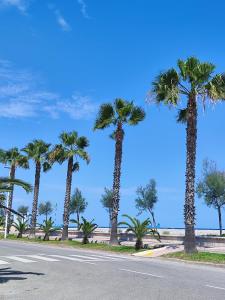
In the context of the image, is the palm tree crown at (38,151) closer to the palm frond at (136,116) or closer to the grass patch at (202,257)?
the palm frond at (136,116)

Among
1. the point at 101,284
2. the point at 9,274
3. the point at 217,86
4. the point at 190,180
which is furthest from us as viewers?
the point at 217,86

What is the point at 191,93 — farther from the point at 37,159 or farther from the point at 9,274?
the point at 37,159

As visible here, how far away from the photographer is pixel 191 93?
28.2m

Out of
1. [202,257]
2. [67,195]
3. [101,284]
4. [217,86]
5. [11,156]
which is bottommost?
[101,284]

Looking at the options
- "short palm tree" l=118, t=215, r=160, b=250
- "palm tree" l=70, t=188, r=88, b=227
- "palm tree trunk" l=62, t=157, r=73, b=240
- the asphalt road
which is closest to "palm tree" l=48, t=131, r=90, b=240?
"palm tree trunk" l=62, t=157, r=73, b=240

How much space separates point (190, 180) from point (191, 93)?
4992 mm

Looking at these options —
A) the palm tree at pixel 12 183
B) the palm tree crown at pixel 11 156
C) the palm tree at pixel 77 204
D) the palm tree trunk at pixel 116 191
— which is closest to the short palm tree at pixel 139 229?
the palm tree trunk at pixel 116 191

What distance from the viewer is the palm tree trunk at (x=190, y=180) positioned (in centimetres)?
2688

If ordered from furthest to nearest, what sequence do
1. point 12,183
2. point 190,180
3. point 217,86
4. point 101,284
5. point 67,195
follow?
point 67,195 < point 217,86 < point 190,180 < point 12,183 < point 101,284

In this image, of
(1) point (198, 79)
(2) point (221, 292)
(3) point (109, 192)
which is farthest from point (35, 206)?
(2) point (221, 292)

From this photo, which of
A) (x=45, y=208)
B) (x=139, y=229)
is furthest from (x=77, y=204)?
(x=139, y=229)

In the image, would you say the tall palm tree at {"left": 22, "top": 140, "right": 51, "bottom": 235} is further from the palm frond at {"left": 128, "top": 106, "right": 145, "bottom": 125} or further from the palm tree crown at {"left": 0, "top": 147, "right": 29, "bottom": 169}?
the palm frond at {"left": 128, "top": 106, "right": 145, "bottom": 125}

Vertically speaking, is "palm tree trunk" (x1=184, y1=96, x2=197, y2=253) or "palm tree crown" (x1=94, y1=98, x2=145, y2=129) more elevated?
"palm tree crown" (x1=94, y1=98, x2=145, y2=129)

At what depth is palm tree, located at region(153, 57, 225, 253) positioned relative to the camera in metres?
27.2
